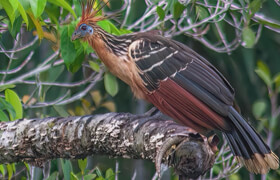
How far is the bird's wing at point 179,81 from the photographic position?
2.32 m

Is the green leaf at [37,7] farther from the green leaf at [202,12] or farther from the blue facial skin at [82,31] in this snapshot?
the green leaf at [202,12]

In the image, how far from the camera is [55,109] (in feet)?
10.8

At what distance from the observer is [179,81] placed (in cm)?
246

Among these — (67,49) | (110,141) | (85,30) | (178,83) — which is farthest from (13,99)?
(178,83)

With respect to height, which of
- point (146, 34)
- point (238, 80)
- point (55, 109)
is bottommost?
point (238, 80)

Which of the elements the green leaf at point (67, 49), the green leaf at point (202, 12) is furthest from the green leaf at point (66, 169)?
the green leaf at point (202, 12)

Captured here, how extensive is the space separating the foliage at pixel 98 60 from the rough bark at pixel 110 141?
0.61ft

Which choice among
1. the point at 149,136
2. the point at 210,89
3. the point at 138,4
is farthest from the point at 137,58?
the point at 138,4

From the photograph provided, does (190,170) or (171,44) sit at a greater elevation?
(171,44)

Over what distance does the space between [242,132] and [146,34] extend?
672 mm

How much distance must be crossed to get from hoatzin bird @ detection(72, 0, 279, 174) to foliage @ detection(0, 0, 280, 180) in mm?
82

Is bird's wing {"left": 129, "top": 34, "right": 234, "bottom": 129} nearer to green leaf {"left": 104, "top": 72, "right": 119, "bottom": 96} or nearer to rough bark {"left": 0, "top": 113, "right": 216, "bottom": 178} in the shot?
rough bark {"left": 0, "top": 113, "right": 216, "bottom": 178}

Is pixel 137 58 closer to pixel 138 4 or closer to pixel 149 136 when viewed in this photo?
pixel 149 136

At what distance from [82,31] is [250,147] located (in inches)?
33.1
